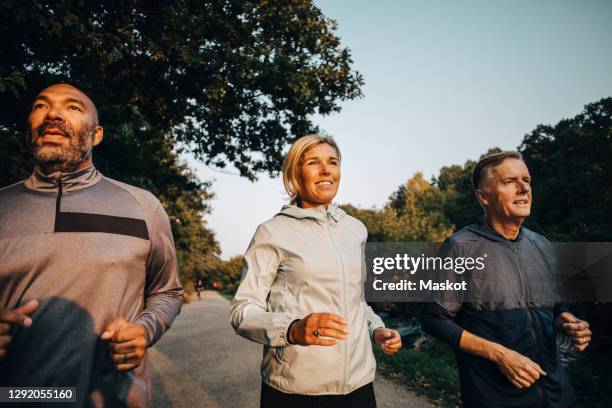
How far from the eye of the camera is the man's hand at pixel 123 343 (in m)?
1.46

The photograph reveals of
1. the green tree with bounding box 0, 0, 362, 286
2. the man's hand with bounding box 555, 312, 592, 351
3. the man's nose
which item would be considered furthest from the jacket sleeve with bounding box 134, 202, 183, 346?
the green tree with bounding box 0, 0, 362, 286

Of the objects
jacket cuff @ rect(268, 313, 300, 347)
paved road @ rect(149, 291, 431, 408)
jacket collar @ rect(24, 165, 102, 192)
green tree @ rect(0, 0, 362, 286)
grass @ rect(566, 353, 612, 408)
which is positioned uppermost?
green tree @ rect(0, 0, 362, 286)

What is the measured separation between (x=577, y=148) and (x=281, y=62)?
825 inches

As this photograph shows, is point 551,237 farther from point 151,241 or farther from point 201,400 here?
point 151,241

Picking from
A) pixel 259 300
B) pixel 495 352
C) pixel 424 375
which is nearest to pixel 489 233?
pixel 495 352

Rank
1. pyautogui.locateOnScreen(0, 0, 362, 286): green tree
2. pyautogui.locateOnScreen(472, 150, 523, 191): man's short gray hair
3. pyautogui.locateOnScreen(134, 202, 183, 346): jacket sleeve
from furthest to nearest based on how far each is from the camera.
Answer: pyautogui.locateOnScreen(0, 0, 362, 286): green tree < pyautogui.locateOnScreen(472, 150, 523, 191): man's short gray hair < pyautogui.locateOnScreen(134, 202, 183, 346): jacket sleeve

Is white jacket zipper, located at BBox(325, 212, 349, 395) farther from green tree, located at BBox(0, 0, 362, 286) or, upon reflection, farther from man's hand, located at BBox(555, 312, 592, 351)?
green tree, located at BBox(0, 0, 362, 286)

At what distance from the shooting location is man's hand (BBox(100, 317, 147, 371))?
146 centimetres

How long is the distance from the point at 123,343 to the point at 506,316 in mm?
2112

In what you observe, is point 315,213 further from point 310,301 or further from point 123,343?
point 123,343

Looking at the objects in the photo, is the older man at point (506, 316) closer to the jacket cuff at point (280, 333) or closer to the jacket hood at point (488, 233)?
the jacket hood at point (488, 233)

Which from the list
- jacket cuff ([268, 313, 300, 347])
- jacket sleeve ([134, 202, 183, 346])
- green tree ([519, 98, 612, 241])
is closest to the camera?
jacket cuff ([268, 313, 300, 347])

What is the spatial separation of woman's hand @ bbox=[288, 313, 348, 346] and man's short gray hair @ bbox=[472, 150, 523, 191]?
1.57 metres

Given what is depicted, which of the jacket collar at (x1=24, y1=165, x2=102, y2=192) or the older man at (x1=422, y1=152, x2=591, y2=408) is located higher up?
the jacket collar at (x1=24, y1=165, x2=102, y2=192)
